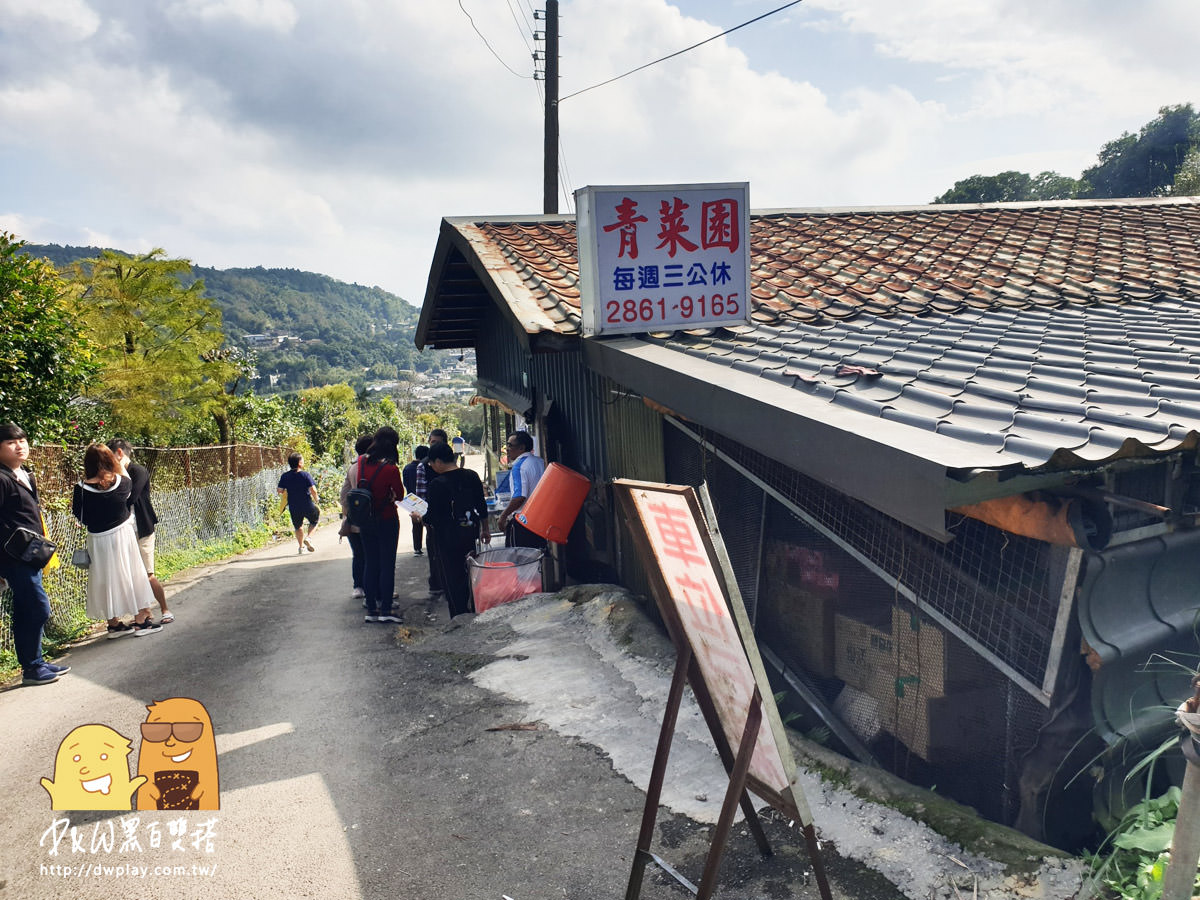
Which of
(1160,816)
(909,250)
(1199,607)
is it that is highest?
(909,250)

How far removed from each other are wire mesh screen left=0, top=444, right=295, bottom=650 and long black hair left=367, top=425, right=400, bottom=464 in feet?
10.2

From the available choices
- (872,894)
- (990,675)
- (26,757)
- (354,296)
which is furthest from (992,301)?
(354,296)

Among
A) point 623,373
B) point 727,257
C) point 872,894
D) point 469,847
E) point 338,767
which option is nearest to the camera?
point 872,894

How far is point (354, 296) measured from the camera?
178500 millimetres

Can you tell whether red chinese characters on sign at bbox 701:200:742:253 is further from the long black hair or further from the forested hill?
the forested hill

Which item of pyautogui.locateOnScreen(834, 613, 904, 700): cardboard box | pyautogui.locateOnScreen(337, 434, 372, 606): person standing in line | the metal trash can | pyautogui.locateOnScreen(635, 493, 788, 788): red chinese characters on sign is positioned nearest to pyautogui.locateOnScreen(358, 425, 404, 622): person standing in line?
pyautogui.locateOnScreen(337, 434, 372, 606): person standing in line

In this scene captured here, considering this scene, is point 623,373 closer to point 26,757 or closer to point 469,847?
point 469,847

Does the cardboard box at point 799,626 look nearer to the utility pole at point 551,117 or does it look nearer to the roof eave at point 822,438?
the roof eave at point 822,438

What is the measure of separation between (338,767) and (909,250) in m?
6.83

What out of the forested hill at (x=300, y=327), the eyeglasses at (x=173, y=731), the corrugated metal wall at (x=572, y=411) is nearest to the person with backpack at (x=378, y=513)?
the corrugated metal wall at (x=572, y=411)

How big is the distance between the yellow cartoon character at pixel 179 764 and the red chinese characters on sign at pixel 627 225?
3.92 m

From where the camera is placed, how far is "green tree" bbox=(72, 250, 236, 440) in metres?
15.9

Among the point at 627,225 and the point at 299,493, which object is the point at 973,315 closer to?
the point at 627,225

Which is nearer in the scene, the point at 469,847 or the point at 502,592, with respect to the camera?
the point at 469,847
